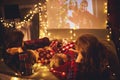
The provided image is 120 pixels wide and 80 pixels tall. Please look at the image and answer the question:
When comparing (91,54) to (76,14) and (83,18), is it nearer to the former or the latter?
(83,18)

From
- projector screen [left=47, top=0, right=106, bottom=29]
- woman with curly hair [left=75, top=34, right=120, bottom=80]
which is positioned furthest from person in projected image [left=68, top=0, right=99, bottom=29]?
woman with curly hair [left=75, top=34, right=120, bottom=80]

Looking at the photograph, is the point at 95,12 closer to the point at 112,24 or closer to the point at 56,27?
the point at 112,24

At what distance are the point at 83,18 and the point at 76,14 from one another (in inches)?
8.0

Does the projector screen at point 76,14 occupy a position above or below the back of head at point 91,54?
above

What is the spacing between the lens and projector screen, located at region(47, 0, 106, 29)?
5547 mm

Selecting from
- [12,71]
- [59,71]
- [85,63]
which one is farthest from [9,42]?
[85,63]

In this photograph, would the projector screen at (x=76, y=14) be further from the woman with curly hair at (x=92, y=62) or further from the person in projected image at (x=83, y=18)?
the woman with curly hair at (x=92, y=62)

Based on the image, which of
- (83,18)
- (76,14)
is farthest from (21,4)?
(83,18)

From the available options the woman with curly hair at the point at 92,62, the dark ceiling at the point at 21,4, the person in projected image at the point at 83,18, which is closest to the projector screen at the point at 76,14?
the person in projected image at the point at 83,18

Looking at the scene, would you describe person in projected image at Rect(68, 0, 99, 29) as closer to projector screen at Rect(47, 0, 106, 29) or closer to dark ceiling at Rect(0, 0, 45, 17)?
projector screen at Rect(47, 0, 106, 29)

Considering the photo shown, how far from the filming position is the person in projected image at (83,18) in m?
5.63

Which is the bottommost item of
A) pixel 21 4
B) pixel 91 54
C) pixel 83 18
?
pixel 91 54

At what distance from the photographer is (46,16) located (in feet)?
20.8

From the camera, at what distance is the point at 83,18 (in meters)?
5.75
